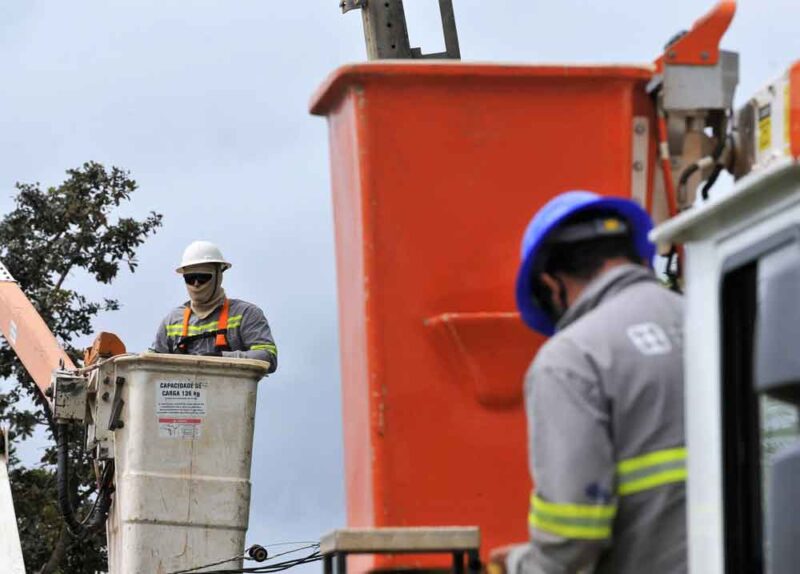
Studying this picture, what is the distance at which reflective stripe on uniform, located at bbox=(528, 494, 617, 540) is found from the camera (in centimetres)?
337

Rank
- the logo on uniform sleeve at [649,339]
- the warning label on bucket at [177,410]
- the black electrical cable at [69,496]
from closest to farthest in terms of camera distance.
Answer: the logo on uniform sleeve at [649,339], the warning label on bucket at [177,410], the black electrical cable at [69,496]

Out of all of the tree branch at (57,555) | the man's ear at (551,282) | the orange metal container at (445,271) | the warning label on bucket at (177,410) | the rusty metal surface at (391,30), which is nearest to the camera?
the man's ear at (551,282)

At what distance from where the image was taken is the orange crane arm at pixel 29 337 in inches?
458

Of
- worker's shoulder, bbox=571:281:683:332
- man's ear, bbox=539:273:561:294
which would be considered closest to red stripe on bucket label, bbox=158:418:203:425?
man's ear, bbox=539:273:561:294

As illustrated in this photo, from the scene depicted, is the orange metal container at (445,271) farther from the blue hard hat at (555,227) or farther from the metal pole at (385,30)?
the metal pole at (385,30)

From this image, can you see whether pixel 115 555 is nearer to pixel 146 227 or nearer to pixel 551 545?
pixel 551 545

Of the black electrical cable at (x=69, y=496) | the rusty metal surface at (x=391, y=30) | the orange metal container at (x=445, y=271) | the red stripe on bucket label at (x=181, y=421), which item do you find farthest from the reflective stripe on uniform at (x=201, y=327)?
the orange metal container at (x=445, y=271)

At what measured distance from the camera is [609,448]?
3.39 meters

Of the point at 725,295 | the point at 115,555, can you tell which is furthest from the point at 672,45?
the point at 115,555

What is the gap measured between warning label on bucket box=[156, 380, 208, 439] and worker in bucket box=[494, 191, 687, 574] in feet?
19.7

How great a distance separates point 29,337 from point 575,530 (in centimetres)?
906

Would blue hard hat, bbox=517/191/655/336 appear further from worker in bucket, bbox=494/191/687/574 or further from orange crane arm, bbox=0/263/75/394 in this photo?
orange crane arm, bbox=0/263/75/394

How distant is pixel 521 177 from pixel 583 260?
757 mm

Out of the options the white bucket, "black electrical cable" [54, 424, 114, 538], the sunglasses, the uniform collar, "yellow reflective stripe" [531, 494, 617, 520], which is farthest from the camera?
"black electrical cable" [54, 424, 114, 538]
